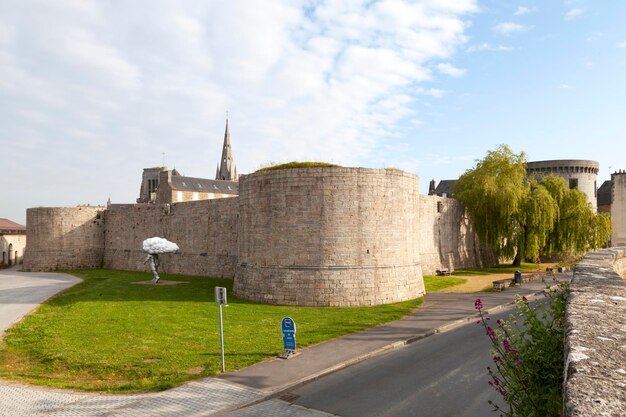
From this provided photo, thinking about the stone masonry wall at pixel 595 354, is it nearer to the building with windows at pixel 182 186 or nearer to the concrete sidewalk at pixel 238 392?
the concrete sidewalk at pixel 238 392

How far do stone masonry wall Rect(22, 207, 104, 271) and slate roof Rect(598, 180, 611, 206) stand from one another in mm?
60724

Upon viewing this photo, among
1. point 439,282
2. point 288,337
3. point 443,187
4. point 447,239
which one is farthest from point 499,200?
point 443,187

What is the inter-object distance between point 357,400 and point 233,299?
12300mm

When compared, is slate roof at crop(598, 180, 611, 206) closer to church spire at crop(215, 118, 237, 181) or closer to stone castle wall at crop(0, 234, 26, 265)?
church spire at crop(215, 118, 237, 181)

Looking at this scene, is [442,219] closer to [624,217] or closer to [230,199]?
[230,199]

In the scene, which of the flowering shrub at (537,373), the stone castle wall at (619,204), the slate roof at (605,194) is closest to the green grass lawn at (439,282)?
the flowering shrub at (537,373)

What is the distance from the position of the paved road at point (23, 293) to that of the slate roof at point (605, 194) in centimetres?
6185

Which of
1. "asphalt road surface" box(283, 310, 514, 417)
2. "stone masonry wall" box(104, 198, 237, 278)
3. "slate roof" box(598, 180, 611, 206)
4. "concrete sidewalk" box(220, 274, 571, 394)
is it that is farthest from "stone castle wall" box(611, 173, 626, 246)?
"asphalt road surface" box(283, 310, 514, 417)

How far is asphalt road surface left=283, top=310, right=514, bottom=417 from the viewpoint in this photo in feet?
26.7

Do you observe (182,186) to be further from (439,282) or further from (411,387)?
(411,387)

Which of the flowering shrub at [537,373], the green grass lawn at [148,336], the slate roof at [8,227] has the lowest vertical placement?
the green grass lawn at [148,336]

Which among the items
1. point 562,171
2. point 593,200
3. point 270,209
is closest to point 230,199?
point 270,209

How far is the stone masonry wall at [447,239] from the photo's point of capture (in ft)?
101

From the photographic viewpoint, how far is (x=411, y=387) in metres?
9.24
